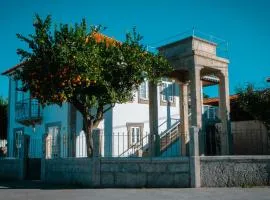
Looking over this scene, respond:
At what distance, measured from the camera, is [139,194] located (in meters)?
11.9

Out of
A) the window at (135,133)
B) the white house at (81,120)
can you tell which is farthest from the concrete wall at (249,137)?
the window at (135,133)

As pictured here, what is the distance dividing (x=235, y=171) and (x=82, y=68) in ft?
23.8

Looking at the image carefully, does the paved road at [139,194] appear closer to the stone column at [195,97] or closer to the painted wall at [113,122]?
the stone column at [195,97]

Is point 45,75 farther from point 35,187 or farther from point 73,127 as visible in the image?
point 73,127

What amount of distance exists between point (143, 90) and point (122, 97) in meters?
7.44

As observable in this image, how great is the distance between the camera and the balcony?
77.1ft

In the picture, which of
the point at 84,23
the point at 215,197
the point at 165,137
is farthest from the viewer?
the point at 165,137

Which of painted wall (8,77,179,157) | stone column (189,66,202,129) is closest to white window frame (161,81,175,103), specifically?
painted wall (8,77,179,157)

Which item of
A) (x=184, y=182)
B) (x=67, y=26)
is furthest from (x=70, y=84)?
(x=184, y=182)

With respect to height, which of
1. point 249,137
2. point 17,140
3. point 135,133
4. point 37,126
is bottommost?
point 17,140

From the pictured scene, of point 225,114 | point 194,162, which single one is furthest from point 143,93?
point 194,162

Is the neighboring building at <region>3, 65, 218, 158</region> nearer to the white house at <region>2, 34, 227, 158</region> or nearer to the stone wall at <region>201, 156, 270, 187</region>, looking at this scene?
the white house at <region>2, 34, 227, 158</region>

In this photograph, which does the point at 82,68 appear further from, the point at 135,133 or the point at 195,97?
the point at 135,133

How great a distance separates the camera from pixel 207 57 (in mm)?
18031
